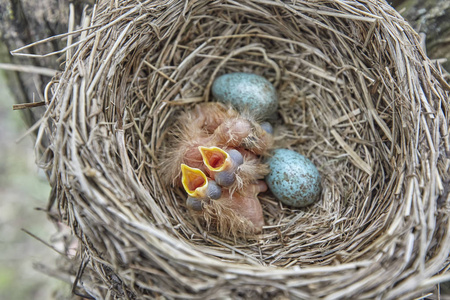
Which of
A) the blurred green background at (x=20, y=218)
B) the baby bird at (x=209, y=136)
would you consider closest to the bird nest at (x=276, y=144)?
the baby bird at (x=209, y=136)

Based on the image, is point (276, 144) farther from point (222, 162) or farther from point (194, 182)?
point (194, 182)

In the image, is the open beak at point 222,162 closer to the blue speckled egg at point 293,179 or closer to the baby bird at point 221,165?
the baby bird at point 221,165

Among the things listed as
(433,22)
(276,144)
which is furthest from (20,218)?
(433,22)

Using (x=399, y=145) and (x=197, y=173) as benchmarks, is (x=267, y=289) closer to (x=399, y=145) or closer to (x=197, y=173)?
(x=197, y=173)

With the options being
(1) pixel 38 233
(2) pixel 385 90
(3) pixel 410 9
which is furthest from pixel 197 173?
(1) pixel 38 233

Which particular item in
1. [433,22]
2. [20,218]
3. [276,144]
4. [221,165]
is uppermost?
[433,22]

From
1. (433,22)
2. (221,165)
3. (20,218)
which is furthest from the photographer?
(20,218)

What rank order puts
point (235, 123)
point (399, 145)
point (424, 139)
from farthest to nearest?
point (235, 123) → point (399, 145) → point (424, 139)
